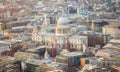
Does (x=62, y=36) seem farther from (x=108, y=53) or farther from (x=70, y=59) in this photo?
(x=108, y=53)

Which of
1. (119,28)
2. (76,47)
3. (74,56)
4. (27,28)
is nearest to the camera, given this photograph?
(74,56)

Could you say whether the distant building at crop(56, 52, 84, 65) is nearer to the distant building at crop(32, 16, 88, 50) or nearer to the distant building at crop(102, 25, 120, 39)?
the distant building at crop(32, 16, 88, 50)

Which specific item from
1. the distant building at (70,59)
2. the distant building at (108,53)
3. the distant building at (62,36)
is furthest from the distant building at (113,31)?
the distant building at (70,59)

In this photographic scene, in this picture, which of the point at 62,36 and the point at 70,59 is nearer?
the point at 70,59

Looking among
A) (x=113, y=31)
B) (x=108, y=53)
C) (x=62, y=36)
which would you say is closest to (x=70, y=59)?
(x=108, y=53)

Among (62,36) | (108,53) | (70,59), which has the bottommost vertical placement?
(70,59)

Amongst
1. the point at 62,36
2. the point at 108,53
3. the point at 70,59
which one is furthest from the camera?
the point at 62,36

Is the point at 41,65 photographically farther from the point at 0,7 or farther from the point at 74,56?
the point at 0,7

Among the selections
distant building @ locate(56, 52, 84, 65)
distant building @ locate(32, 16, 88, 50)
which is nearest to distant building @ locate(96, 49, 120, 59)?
distant building @ locate(56, 52, 84, 65)

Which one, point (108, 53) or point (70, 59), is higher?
point (108, 53)

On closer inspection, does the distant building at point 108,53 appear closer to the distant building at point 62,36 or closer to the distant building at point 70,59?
the distant building at point 70,59

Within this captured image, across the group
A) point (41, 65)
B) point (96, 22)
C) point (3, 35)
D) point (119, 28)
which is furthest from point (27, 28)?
point (41, 65)
